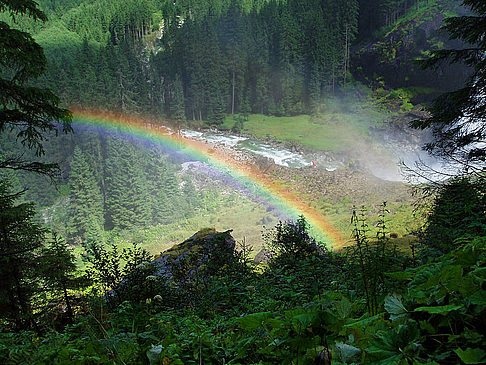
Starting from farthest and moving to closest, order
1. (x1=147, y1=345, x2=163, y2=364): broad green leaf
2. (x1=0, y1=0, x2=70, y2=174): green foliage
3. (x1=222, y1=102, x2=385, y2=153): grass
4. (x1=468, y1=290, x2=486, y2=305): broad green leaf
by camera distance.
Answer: (x1=222, y1=102, x2=385, y2=153): grass → (x1=0, y1=0, x2=70, y2=174): green foliage → (x1=147, y1=345, x2=163, y2=364): broad green leaf → (x1=468, y1=290, x2=486, y2=305): broad green leaf

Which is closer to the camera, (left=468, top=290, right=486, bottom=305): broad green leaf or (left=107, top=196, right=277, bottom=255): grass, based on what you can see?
(left=468, top=290, right=486, bottom=305): broad green leaf

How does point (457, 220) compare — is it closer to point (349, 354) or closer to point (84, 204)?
point (349, 354)

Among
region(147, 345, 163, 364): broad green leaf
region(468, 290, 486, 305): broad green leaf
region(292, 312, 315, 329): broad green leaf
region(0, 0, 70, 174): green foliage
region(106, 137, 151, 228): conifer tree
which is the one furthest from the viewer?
region(106, 137, 151, 228): conifer tree

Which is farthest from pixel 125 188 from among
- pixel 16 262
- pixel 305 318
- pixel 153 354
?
pixel 305 318

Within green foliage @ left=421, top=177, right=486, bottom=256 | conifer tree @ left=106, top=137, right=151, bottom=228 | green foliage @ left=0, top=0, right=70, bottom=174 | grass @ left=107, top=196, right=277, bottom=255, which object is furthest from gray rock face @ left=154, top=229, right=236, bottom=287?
conifer tree @ left=106, top=137, right=151, bottom=228

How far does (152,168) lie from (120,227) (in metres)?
5.66

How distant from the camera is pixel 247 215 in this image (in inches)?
816

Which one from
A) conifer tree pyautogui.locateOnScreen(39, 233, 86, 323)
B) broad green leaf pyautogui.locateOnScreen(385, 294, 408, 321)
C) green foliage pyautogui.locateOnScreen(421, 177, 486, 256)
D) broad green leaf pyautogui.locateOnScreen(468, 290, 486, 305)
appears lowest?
conifer tree pyautogui.locateOnScreen(39, 233, 86, 323)

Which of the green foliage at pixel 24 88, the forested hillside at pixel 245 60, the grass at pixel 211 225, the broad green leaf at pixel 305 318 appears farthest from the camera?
the forested hillside at pixel 245 60

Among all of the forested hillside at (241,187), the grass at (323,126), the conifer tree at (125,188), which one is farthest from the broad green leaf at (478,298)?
the grass at (323,126)

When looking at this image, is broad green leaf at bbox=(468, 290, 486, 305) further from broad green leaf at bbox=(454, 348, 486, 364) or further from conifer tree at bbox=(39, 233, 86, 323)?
conifer tree at bbox=(39, 233, 86, 323)

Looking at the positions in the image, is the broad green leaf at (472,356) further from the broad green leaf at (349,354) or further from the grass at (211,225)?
the grass at (211,225)

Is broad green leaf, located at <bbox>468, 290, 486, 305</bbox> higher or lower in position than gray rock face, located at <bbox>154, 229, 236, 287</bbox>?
higher

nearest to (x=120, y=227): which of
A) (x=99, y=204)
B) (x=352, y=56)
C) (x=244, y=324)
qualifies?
(x=99, y=204)
